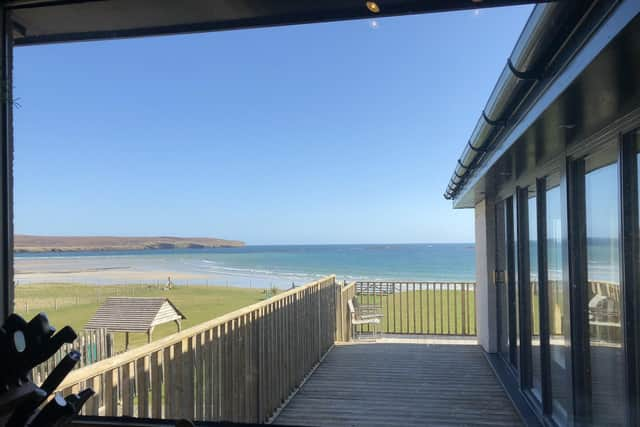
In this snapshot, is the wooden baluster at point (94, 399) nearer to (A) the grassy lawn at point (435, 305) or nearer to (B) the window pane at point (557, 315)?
(B) the window pane at point (557, 315)

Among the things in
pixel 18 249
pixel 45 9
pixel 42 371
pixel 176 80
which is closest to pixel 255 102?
pixel 176 80

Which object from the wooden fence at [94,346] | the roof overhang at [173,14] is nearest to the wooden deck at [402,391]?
the wooden fence at [94,346]

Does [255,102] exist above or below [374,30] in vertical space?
above

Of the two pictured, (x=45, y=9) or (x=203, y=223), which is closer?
(x=45, y=9)

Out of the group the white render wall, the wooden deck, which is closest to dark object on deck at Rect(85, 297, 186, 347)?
the wooden deck

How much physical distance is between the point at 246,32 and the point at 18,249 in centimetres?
104

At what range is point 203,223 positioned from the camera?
3.18 metres

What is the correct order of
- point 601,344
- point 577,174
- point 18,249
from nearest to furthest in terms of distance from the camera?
point 18,249 → point 601,344 → point 577,174

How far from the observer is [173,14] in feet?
4.47

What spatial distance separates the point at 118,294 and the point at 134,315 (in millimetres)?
133

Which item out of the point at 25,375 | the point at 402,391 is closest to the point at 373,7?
the point at 25,375

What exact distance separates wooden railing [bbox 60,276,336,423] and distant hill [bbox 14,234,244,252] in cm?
46

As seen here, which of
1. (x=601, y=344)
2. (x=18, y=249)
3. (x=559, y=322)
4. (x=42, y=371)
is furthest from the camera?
(x=559, y=322)

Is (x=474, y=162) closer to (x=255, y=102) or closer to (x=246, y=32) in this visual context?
(x=255, y=102)
